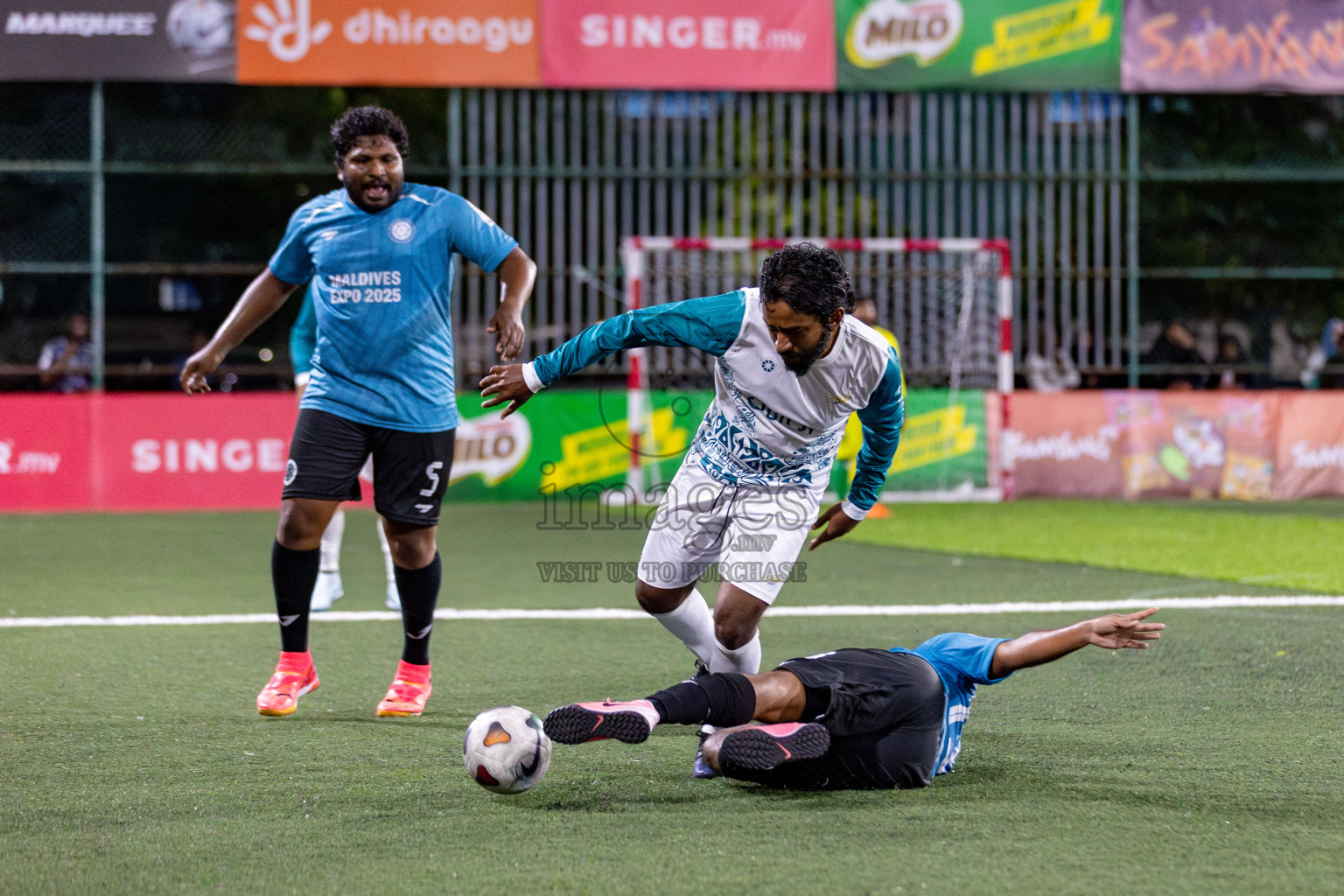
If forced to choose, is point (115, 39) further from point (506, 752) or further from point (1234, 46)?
point (506, 752)

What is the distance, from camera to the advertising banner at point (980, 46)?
15.2 meters

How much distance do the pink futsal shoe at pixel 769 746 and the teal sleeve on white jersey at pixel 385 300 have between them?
2002mm

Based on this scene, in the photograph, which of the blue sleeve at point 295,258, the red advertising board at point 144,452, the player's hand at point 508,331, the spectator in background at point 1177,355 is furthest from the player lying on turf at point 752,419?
the spectator in background at point 1177,355

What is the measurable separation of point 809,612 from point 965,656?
134 inches

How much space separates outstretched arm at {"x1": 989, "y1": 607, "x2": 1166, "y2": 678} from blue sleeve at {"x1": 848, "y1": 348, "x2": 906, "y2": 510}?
814mm

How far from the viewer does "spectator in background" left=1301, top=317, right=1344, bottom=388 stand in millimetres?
16594

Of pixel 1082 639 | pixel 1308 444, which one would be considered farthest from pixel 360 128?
pixel 1308 444

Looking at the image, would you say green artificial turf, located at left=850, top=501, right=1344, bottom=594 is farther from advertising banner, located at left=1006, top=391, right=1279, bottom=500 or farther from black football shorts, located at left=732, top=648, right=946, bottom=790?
black football shorts, located at left=732, top=648, right=946, bottom=790

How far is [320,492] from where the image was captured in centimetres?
512

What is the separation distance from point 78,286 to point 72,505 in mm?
5220

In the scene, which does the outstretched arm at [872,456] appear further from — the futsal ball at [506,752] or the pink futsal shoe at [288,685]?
the pink futsal shoe at [288,685]

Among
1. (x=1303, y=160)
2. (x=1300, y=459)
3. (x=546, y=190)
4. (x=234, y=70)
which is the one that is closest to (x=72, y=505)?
(x=234, y=70)

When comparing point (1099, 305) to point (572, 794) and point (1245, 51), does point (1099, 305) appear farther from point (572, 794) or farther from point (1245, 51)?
point (572, 794)

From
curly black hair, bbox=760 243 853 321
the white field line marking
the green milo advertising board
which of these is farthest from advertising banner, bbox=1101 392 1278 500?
curly black hair, bbox=760 243 853 321
